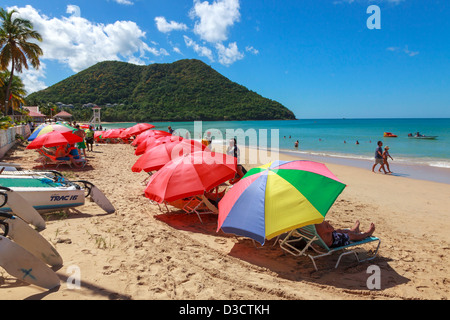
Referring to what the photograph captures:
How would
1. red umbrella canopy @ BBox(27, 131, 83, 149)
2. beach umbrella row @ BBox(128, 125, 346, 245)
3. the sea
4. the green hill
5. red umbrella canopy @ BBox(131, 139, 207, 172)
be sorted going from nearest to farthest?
beach umbrella row @ BBox(128, 125, 346, 245)
red umbrella canopy @ BBox(131, 139, 207, 172)
red umbrella canopy @ BBox(27, 131, 83, 149)
the sea
the green hill

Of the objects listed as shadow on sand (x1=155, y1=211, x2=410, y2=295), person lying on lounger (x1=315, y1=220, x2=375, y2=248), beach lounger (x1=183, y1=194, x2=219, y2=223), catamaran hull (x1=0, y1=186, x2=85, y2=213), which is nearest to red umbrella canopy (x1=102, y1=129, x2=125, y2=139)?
catamaran hull (x1=0, y1=186, x2=85, y2=213)

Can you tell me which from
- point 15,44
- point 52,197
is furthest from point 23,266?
point 15,44

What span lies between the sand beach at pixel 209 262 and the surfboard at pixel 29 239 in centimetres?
18

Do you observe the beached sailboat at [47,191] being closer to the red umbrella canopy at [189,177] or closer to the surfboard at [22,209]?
the surfboard at [22,209]

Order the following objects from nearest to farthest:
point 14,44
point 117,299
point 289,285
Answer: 1. point 117,299
2. point 289,285
3. point 14,44

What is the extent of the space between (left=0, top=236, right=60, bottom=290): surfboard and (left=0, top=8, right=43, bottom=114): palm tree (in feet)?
84.1

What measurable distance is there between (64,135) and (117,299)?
8.70m

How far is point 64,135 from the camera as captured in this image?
9.81 m

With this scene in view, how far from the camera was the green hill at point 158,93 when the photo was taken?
286 feet

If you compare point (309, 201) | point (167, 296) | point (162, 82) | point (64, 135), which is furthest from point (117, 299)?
point (162, 82)

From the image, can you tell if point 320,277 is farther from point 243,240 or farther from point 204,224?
point 204,224

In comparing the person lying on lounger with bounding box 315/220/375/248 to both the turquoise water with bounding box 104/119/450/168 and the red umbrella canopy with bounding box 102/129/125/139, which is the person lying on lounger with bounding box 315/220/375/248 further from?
the red umbrella canopy with bounding box 102/129/125/139

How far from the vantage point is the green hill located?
286 ft

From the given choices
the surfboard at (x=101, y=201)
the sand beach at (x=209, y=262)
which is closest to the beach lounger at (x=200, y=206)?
Answer: the sand beach at (x=209, y=262)
